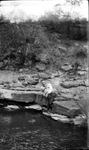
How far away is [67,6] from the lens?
14953 mm

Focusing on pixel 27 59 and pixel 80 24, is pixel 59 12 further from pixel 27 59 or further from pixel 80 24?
pixel 27 59

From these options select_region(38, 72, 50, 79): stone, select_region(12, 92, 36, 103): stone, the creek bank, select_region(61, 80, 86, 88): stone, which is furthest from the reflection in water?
select_region(38, 72, 50, 79): stone

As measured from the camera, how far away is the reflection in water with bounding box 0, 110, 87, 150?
8.30m

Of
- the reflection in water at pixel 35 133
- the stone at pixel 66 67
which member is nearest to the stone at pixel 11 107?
the reflection in water at pixel 35 133

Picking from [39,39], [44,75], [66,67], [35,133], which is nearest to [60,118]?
[35,133]

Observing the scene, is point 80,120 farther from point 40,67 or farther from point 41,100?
point 40,67

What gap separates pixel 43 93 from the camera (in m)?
11.4

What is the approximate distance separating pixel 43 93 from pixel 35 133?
2.51m

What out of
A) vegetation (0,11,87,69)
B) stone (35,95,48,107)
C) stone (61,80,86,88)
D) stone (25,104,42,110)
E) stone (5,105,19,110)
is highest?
vegetation (0,11,87,69)

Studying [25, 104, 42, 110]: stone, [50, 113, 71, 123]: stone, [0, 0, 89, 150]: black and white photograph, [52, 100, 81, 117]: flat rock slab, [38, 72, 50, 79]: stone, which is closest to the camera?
[0, 0, 89, 150]: black and white photograph

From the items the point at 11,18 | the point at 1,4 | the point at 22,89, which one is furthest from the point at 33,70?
the point at 1,4

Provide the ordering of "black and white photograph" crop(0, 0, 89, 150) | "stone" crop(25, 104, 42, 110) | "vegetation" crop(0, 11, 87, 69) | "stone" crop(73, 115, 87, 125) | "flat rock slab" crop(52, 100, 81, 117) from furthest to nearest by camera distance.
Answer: "vegetation" crop(0, 11, 87, 69)
"stone" crop(25, 104, 42, 110)
"flat rock slab" crop(52, 100, 81, 117)
"stone" crop(73, 115, 87, 125)
"black and white photograph" crop(0, 0, 89, 150)

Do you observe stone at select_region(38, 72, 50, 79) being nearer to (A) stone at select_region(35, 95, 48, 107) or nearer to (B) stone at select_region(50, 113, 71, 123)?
(A) stone at select_region(35, 95, 48, 107)

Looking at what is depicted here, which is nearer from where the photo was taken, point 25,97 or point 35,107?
point 35,107
